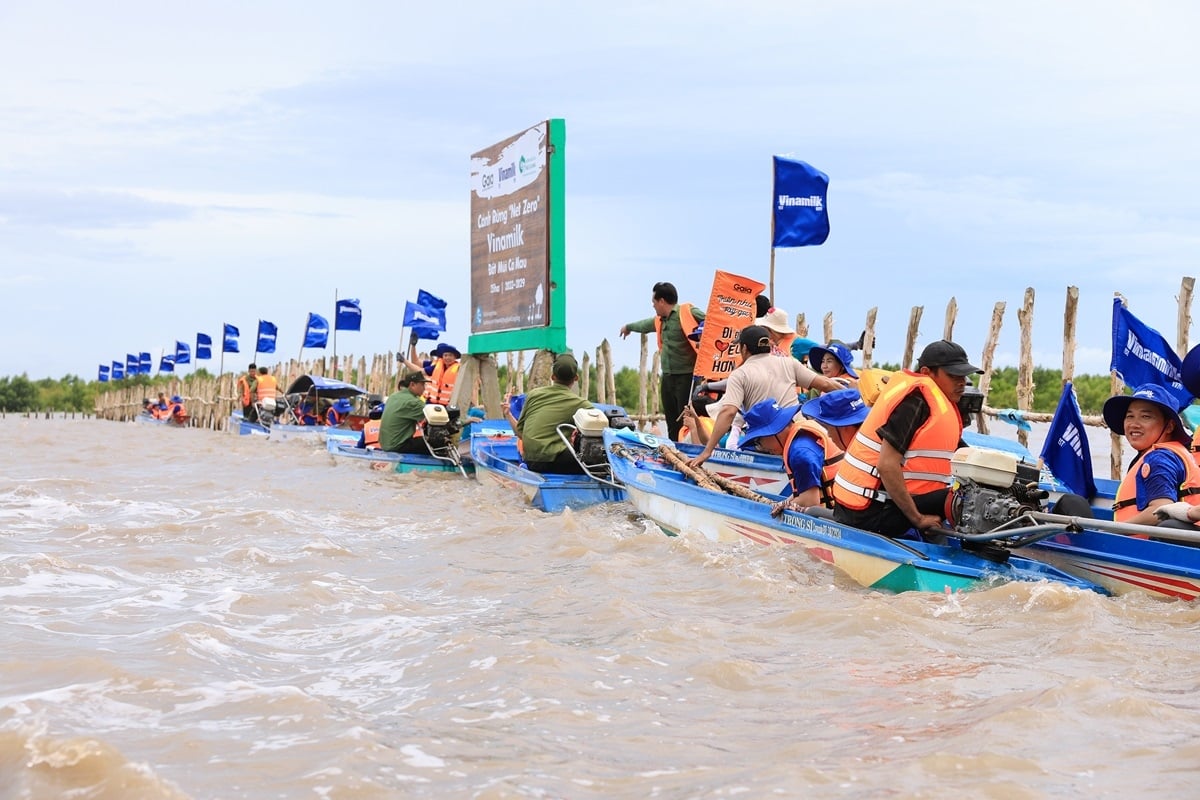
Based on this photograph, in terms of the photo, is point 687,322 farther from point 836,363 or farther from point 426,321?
point 426,321

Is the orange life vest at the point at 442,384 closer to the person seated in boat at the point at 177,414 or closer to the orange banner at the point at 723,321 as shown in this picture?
the orange banner at the point at 723,321

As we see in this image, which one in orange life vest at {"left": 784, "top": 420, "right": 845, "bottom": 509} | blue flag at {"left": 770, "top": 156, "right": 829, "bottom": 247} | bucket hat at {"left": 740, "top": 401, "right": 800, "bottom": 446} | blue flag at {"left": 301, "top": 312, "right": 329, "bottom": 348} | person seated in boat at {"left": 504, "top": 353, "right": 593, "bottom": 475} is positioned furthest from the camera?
blue flag at {"left": 301, "top": 312, "right": 329, "bottom": 348}

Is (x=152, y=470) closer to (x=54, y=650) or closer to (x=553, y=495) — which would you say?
(x=553, y=495)

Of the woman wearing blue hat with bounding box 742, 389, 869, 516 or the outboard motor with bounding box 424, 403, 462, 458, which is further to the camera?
the outboard motor with bounding box 424, 403, 462, 458

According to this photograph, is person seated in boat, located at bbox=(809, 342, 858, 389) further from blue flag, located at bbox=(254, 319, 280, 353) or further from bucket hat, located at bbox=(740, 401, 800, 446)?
blue flag, located at bbox=(254, 319, 280, 353)

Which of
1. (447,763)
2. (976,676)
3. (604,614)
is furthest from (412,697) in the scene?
(976,676)

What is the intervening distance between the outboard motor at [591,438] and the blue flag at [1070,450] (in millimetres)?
4554

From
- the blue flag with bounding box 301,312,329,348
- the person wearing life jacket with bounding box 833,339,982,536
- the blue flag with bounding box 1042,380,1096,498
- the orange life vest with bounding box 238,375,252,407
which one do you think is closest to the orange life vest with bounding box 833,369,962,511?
the person wearing life jacket with bounding box 833,339,982,536

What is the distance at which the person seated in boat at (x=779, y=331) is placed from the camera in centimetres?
1120

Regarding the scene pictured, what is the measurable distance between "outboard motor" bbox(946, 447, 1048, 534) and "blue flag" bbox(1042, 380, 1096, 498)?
5.07 ft

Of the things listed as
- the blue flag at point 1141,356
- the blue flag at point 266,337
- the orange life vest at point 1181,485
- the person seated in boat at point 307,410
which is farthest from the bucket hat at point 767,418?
the blue flag at point 266,337

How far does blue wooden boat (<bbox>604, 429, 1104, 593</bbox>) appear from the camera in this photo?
257 inches

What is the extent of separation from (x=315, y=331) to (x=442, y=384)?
1509cm

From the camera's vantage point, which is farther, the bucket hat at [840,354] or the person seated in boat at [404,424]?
the person seated in boat at [404,424]
